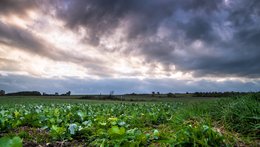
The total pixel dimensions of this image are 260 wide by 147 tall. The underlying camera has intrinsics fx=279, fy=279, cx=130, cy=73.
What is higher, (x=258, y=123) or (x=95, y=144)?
(x=258, y=123)

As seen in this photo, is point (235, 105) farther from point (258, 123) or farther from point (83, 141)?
point (83, 141)

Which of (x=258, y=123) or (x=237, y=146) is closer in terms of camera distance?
(x=237, y=146)

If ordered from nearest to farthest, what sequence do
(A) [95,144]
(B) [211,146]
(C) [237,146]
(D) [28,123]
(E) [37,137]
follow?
(B) [211,146] → (C) [237,146] → (A) [95,144] → (E) [37,137] → (D) [28,123]

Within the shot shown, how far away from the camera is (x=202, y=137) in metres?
3.93

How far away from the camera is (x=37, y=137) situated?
17.7 ft

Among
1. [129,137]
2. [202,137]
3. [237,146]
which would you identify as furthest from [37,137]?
[237,146]

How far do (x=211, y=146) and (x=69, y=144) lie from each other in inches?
96.8

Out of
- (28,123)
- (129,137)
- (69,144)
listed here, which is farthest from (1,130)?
(129,137)

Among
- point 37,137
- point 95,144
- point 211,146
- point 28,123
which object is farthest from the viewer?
point 28,123

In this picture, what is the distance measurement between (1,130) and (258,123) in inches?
218

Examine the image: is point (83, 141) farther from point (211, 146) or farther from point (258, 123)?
point (258, 123)

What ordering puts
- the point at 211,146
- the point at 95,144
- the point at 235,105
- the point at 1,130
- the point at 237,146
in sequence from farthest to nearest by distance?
the point at 1,130 → the point at 235,105 → the point at 95,144 → the point at 237,146 → the point at 211,146

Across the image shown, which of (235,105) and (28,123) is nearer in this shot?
(235,105)

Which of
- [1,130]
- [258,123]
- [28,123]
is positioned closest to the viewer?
[258,123]
